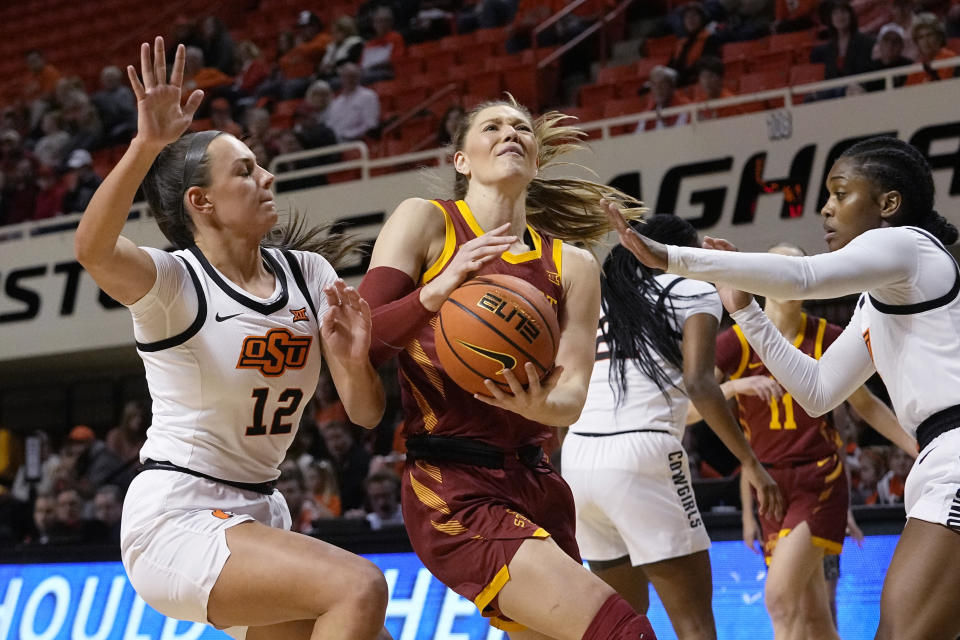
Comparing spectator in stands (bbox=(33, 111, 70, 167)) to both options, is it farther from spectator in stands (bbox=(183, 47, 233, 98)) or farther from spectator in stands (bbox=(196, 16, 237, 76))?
spectator in stands (bbox=(196, 16, 237, 76))

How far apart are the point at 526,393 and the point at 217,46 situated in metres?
13.0

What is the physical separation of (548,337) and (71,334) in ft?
34.2

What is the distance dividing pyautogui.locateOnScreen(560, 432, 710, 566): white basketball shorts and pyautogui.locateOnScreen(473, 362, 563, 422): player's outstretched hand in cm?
151

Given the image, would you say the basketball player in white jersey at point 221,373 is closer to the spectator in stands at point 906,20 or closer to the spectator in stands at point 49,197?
the spectator in stands at point 906,20

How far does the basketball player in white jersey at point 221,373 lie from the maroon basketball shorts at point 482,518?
0.27m

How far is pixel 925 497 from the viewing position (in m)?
3.25

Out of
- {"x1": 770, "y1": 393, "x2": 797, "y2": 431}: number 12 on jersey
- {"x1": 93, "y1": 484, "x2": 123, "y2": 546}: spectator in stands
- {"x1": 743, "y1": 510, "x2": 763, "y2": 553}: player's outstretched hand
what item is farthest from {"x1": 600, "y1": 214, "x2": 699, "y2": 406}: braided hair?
{"x1": 93, "y1": 484, "x2": 123, "y2": 546}: spectator in stands

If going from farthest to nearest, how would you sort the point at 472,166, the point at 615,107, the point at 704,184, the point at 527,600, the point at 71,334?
1. the point at 71,334
2. the point at 615,107
3. the point at 704,184
4. the point at 472,166
5. the point at 527,600

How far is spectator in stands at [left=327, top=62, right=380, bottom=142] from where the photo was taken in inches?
488

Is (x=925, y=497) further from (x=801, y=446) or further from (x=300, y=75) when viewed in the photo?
(x=300, y=75)

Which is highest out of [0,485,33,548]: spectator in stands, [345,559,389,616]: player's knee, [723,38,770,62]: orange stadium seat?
[723,38,770,62]: orange stadium seat

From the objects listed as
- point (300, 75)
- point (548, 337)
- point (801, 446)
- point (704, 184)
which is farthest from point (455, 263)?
point (300, 75)

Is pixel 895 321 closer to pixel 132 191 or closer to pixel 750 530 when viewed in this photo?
pixel 132 191

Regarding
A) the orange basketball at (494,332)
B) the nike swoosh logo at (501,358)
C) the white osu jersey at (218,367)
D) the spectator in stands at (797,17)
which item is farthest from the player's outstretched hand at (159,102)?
the spectator in stands at (797,17)
